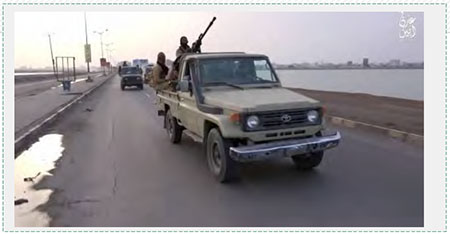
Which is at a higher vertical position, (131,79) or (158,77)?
(131,79)

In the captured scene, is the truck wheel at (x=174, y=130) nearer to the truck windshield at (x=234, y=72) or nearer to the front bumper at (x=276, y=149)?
the truck windshield at (x=234, y=72)

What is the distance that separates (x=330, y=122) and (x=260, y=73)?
5752 millimetres

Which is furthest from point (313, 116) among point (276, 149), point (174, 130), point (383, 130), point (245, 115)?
point (383, 130)

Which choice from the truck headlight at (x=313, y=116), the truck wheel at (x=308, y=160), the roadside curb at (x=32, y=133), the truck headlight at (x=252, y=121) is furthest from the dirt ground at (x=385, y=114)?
the roadside curb at (x=32, y=133)

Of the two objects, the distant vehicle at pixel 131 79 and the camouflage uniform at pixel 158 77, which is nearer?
the camouflage uniform at pixel 158 77

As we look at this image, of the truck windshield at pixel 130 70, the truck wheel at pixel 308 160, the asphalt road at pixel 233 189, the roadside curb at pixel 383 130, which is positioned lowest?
the asphalt road at pixel 233 189

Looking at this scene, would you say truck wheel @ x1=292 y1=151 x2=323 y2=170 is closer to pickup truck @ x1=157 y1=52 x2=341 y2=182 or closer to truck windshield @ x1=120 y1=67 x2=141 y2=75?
pickup truck @ x1=157 y1=52 x2=341 y2=182

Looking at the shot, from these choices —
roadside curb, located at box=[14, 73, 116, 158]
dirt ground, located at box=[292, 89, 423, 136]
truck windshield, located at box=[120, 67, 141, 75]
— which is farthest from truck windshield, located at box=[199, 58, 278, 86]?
truck windshield, located at box=[120, 67, 141, 75]

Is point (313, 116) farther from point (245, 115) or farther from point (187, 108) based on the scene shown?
point (187, 108)

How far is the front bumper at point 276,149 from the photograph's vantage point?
227 inches

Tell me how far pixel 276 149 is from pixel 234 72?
2.02 meters

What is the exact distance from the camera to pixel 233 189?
5.98 metres

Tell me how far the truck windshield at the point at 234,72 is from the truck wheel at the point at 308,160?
4.68 ft

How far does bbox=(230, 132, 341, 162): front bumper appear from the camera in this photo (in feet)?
18.9
